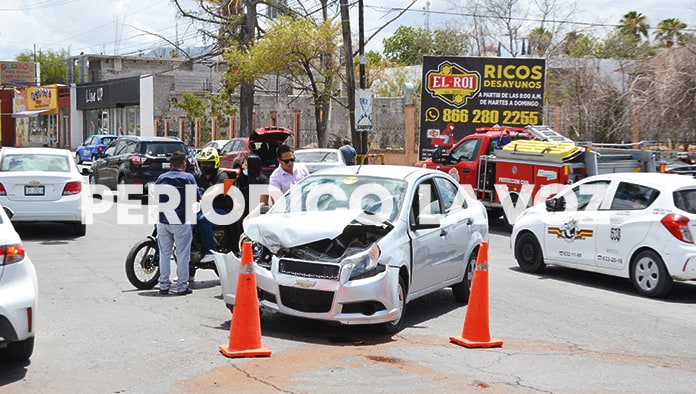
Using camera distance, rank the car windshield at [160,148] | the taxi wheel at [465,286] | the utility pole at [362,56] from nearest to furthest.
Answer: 1. the taxi wheel at [465,286]
2. the car windshield at [160,148]
3. the utility pole at [362,56]

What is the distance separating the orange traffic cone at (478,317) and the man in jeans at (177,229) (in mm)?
3864

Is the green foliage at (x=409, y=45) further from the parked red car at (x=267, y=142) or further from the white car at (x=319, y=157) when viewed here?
the parked red car at (x=267, y=142)

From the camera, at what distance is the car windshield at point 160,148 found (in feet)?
78.1

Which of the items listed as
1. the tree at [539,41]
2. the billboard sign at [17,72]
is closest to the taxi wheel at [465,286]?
the tree at [539,41]

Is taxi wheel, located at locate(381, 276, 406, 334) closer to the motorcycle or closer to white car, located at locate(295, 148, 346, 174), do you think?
the motorcycle

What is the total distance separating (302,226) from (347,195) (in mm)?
1089

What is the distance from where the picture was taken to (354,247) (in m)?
8.37

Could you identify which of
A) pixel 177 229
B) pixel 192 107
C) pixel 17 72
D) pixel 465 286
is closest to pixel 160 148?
pixel 177 229

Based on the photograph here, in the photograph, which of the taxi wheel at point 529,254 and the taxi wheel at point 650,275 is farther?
the taxi wheel at point 529,254

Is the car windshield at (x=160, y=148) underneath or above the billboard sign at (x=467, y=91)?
underneath

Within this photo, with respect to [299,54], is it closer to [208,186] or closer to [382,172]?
[208,186]

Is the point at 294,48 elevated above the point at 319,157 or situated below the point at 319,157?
above

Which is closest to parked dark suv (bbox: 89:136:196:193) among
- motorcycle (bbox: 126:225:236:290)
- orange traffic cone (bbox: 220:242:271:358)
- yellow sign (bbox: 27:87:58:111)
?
motorcycle (bbox: 126:225:236:290)

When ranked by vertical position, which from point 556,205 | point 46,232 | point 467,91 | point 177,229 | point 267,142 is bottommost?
point 46,232
